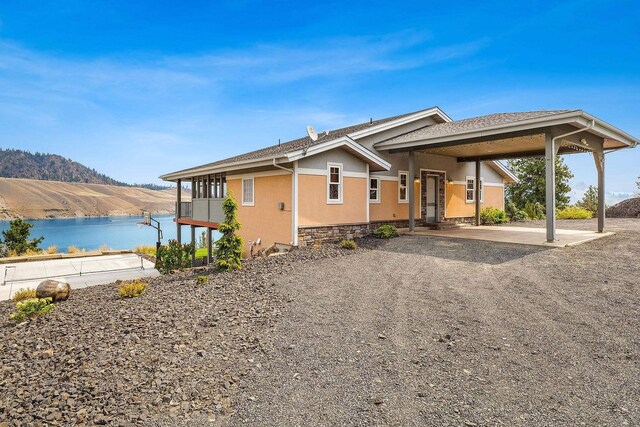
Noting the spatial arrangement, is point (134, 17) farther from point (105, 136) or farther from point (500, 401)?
point (105, 136)

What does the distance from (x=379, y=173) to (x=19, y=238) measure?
66.4ft

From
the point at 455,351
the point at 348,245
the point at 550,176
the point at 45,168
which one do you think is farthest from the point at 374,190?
the point at 45,168

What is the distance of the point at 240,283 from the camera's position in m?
7.32

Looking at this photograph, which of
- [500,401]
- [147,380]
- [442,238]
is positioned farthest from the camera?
[442,238]

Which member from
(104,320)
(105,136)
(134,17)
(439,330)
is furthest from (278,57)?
(105,136)

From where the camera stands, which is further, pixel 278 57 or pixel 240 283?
pixel 278 57

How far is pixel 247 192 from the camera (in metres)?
14.1

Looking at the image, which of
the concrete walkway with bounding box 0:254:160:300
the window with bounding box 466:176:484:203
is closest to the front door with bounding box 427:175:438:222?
the window with bounding box 466:176:484:203

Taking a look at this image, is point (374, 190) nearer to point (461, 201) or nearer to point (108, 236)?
point (461, 201)

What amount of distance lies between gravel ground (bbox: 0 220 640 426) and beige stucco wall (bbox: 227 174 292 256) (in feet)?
15.4

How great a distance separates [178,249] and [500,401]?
43.4 feet

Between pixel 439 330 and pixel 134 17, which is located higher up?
pixel 134 17

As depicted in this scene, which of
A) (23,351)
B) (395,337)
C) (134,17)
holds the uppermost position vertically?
(134,17)

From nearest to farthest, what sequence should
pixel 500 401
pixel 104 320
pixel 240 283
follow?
pixel 500 401
pixel 104 320
pixel 240 283
